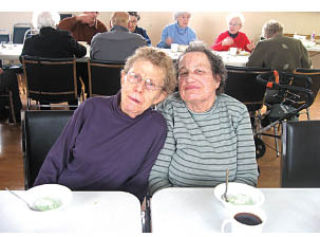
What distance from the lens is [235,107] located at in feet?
4.88

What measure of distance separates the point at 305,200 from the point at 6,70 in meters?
3.54

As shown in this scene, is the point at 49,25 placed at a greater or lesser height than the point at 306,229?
greater

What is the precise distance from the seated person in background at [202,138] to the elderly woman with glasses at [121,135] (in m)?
0.08

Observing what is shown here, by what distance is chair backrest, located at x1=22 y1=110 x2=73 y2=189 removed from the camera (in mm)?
1508

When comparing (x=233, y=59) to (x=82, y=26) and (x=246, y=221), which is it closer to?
(x=82, y=26)

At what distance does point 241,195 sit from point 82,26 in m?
4.30

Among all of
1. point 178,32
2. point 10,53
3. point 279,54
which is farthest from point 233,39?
point 10,53

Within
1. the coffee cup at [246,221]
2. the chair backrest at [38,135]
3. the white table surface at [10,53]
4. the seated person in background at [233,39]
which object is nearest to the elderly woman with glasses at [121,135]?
the chair backrest at [38,135]

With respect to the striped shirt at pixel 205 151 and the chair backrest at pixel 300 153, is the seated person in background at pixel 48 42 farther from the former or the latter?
the chair backrest at pixel 300 153

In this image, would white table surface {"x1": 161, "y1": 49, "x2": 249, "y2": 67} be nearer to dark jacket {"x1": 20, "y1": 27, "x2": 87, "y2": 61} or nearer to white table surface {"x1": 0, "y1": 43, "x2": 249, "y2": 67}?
white table surface {"x1": 0, "y1": 43, "x2": 249, "y2": 67}

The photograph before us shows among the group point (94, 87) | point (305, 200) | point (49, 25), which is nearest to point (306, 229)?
point (305, 200)

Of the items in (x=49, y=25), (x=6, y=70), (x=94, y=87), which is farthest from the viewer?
(x=6, y=70)

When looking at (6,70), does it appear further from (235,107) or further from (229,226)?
(229,226)

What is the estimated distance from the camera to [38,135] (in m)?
1.53
